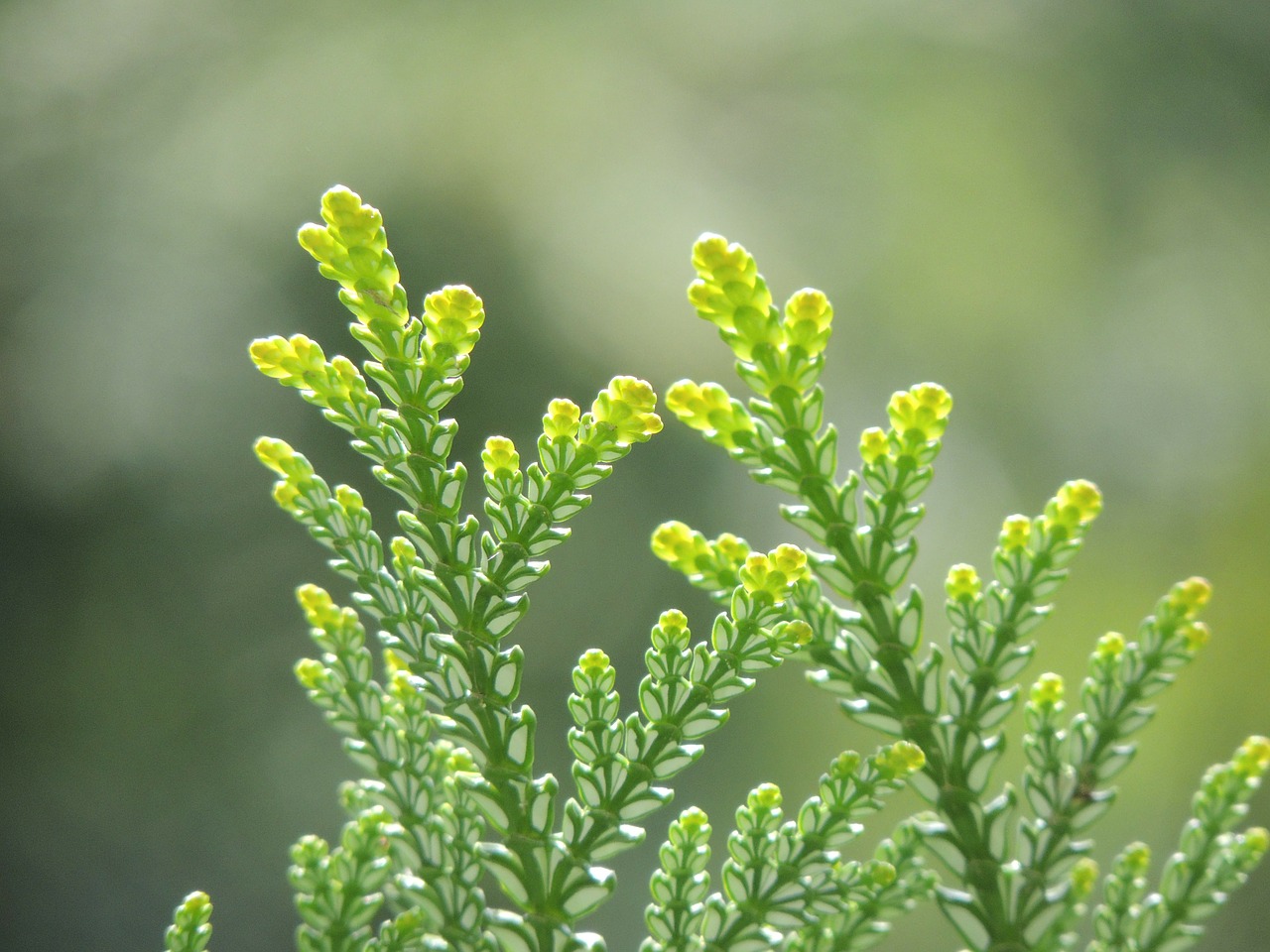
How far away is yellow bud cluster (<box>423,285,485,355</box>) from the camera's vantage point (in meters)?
0.33

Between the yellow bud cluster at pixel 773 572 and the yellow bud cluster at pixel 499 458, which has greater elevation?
the yellow bud cluster at pixel 499 458

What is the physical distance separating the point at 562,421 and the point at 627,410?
2 cm

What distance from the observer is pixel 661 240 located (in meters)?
1.54

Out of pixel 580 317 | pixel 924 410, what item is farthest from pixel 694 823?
pixel 580 317

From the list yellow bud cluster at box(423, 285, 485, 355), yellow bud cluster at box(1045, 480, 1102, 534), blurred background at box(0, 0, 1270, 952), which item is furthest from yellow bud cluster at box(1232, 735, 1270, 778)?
blurred background at box(0, 0, 1270, 952)

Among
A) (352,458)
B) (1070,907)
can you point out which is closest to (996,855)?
(1070,907)

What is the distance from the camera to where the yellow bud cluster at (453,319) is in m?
0.33

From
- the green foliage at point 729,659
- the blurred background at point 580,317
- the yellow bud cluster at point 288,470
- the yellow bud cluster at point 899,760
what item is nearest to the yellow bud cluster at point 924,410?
the green foliage at point 729,659

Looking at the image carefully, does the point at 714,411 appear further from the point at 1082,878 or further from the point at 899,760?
the point at 1082,878

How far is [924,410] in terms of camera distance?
1.13 ft

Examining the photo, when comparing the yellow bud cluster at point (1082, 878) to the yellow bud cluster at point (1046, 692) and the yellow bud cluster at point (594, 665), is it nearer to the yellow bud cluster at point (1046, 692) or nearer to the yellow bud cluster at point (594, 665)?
the yellow bud cluster at point (1046, 692)

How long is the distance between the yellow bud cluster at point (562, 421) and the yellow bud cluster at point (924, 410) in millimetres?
106

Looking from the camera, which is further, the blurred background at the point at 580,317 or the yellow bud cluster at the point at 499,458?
the blurred background at the point at 580,317

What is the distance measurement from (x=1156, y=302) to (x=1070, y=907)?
1689 mm
